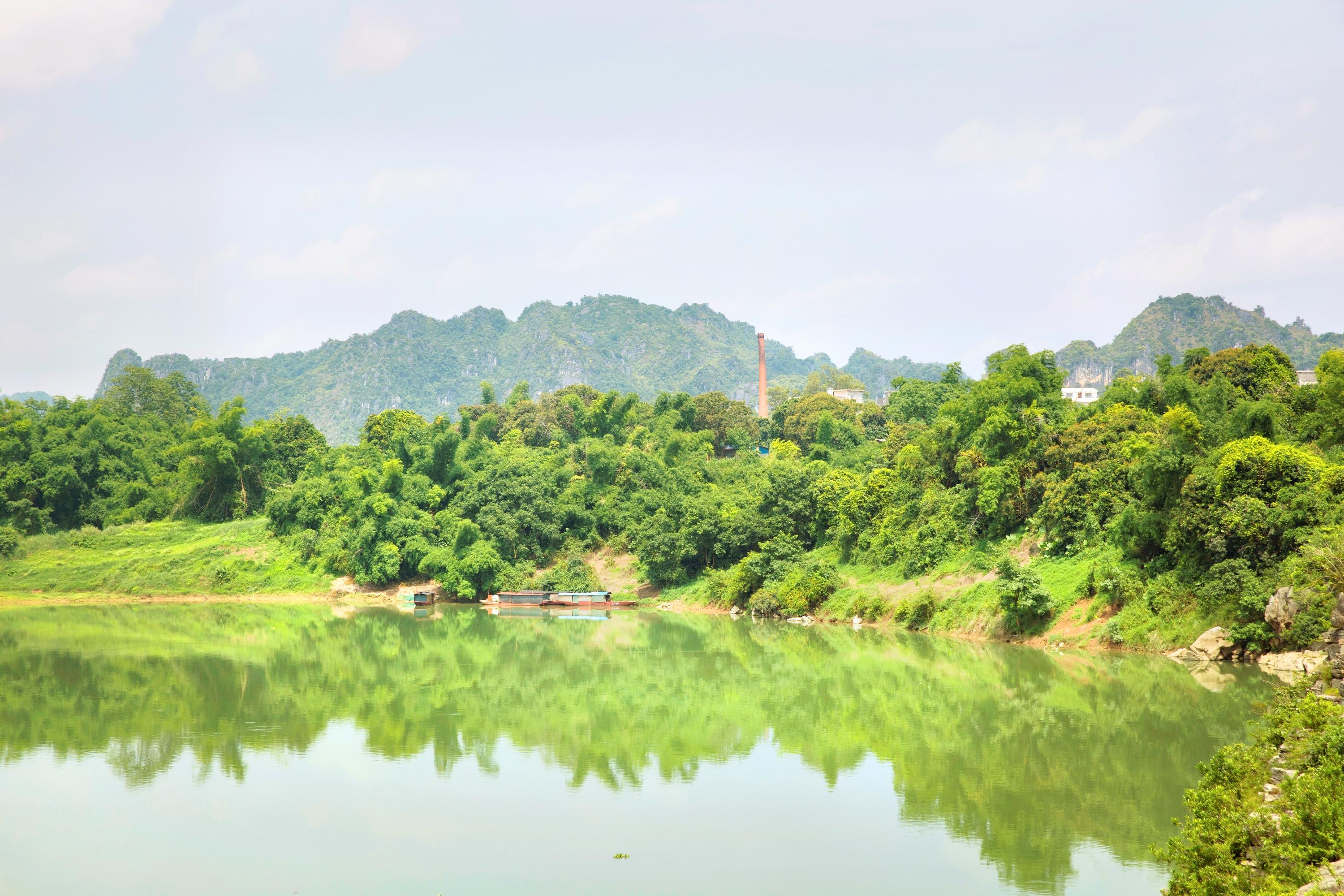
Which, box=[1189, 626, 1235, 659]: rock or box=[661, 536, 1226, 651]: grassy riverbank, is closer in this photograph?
box=[1189, 626, 1235, 659]: rock

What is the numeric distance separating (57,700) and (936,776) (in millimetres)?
17324

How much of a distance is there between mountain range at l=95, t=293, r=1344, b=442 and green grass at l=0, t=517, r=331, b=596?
311 ft

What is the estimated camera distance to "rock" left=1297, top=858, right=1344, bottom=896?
7.01 meters

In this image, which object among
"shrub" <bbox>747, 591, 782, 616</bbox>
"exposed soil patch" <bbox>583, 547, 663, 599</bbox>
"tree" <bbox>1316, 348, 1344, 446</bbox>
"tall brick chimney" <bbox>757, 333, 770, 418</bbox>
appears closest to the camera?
"tree" <bbox>1316, 348, 1344, 446</bbox>

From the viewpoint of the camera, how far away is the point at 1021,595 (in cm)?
2753

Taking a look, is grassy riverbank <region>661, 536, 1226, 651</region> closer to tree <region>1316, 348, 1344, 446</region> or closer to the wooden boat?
tree <region>1316, 348, 1344, 446</region>

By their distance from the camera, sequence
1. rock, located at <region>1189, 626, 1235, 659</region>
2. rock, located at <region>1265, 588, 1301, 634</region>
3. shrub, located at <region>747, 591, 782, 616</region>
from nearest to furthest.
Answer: rock, located at <region>1265, 588, 1301, 634</region> < rock, located at <region>1189, 626, 1235, 659</region> < shrub, located at <region>747, 591, 782, 616</region>

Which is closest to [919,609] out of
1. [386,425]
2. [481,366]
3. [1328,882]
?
[1328,882]

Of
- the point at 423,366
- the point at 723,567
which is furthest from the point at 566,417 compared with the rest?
the point at 423,366

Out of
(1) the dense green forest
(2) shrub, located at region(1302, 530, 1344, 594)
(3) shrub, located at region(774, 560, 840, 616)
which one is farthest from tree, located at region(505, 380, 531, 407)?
(2) shrub, located at region(1302, 530, 1344, 594)

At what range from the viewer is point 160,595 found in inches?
1779

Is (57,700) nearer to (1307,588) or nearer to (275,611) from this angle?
(275,611)

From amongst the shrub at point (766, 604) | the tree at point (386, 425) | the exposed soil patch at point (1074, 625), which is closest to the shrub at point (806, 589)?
the shrub at point (766, 604)

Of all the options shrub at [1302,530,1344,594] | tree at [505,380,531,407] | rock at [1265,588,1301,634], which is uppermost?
tree at [505,380,531,407]
